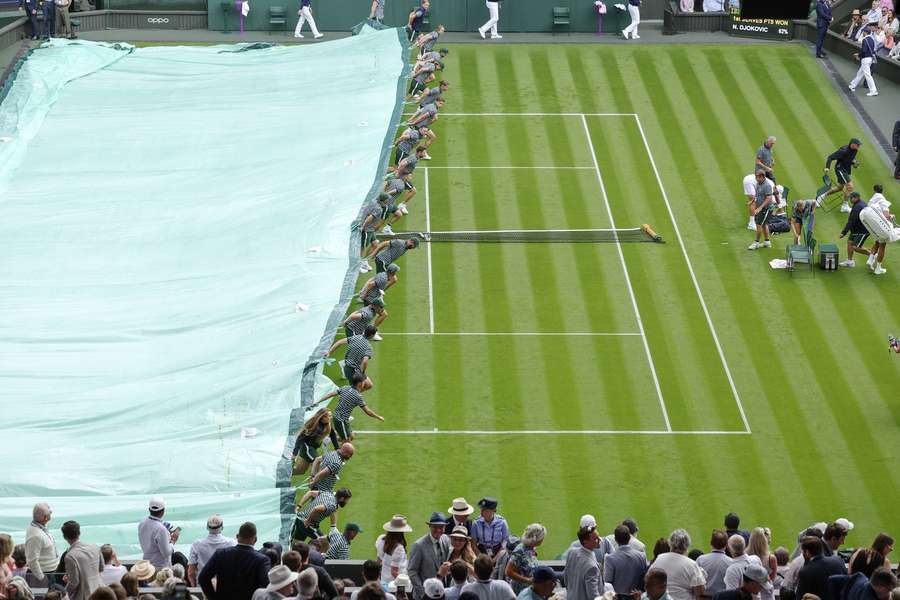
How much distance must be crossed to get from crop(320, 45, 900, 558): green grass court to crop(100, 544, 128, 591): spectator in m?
6.57

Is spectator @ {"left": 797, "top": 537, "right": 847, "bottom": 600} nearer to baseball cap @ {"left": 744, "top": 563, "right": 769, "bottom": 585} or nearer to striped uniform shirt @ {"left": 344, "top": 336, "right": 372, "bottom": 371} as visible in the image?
baseball cap @ {"left": 744, "top": 563, "right": 769, "bottom": 585}

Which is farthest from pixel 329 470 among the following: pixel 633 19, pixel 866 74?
pixel 633 19

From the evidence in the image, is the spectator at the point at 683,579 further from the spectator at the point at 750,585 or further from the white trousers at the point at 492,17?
the white trousers at the point at 492,17

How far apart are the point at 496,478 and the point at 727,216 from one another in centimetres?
1251

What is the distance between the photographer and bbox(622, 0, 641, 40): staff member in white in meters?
46.7

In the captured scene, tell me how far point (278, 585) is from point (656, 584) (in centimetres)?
364

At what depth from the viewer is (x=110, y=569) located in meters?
18.3

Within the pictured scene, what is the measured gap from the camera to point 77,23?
157 ft

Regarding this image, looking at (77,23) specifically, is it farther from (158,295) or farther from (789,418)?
(789,418)

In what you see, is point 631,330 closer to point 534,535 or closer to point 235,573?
point 534,535

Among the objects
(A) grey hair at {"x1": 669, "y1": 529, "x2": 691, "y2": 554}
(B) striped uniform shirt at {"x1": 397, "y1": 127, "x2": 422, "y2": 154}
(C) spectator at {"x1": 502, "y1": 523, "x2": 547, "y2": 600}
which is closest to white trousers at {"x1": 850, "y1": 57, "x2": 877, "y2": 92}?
(B) striped uniform shirt at {"x1": 397, "y1": 127, "x2": 422, "y2": 154}

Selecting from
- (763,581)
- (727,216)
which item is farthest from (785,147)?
(763,581)

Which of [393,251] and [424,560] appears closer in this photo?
[424,560]

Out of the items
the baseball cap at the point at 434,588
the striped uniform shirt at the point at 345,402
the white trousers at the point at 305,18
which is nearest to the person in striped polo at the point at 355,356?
the striped uniform shirt at the point at 345,402
